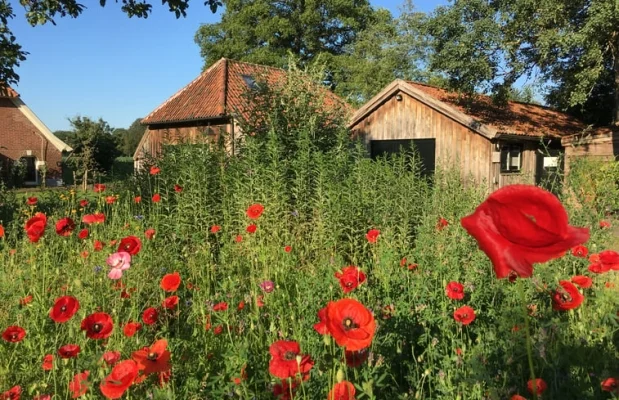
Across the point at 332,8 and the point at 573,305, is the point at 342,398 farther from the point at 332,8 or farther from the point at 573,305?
the point at 332,8

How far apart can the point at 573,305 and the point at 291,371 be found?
121 centimetres

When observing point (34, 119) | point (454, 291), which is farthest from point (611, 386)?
point (34, 119)

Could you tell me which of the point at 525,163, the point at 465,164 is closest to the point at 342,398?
the point at 465,164

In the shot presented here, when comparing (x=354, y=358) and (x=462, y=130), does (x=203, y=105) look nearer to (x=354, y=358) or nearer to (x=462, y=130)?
(x=462, y=130)

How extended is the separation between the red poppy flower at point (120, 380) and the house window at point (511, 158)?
630 inches

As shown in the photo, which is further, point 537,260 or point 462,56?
point 462,56

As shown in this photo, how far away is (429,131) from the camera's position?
17.1 metres

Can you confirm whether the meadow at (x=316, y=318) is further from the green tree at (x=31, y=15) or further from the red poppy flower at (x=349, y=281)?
the green tree at (x=31, y=15)

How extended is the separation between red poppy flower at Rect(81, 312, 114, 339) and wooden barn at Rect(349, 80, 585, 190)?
44.3 feet

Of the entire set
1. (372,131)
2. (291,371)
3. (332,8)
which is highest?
(332,8)

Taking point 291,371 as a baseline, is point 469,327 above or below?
below

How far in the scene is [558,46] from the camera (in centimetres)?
1641

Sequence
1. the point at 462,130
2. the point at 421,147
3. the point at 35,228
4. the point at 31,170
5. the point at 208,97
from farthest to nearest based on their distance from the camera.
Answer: the point at 31,170 < the point at 208,97 < the point at 421,147 < the point at 462,130 < the point at 35,228

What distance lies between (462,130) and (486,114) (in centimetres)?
190
